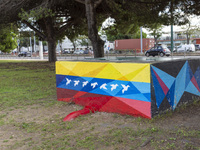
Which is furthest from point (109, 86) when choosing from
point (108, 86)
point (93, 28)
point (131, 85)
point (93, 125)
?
point (93, 28)

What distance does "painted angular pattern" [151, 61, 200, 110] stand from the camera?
16.7ft

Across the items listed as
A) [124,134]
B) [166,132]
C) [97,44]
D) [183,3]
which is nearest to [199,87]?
[166,132]

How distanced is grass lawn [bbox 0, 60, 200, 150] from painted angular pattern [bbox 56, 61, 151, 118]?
0.26 meters

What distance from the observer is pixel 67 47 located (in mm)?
95688

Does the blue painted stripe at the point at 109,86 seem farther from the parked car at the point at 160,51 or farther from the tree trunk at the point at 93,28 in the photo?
the parked car at the point at 160,51

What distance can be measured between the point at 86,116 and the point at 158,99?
5.31 ft

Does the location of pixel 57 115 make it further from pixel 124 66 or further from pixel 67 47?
pixel 67 47

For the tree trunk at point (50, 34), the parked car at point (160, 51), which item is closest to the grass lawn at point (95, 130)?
the tree trunk at point (50, 34)

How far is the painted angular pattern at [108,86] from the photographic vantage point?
5082mm

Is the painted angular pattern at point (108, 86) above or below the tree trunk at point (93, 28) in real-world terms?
below

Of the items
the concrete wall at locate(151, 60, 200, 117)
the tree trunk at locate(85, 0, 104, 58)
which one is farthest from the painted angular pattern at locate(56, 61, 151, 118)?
the tree trunk at locate(85, 0, 104, 58)

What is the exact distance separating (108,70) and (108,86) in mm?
376

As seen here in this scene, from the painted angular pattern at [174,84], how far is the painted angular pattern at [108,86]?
246 mm

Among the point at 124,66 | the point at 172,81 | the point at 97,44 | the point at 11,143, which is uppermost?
the point at 97,44
